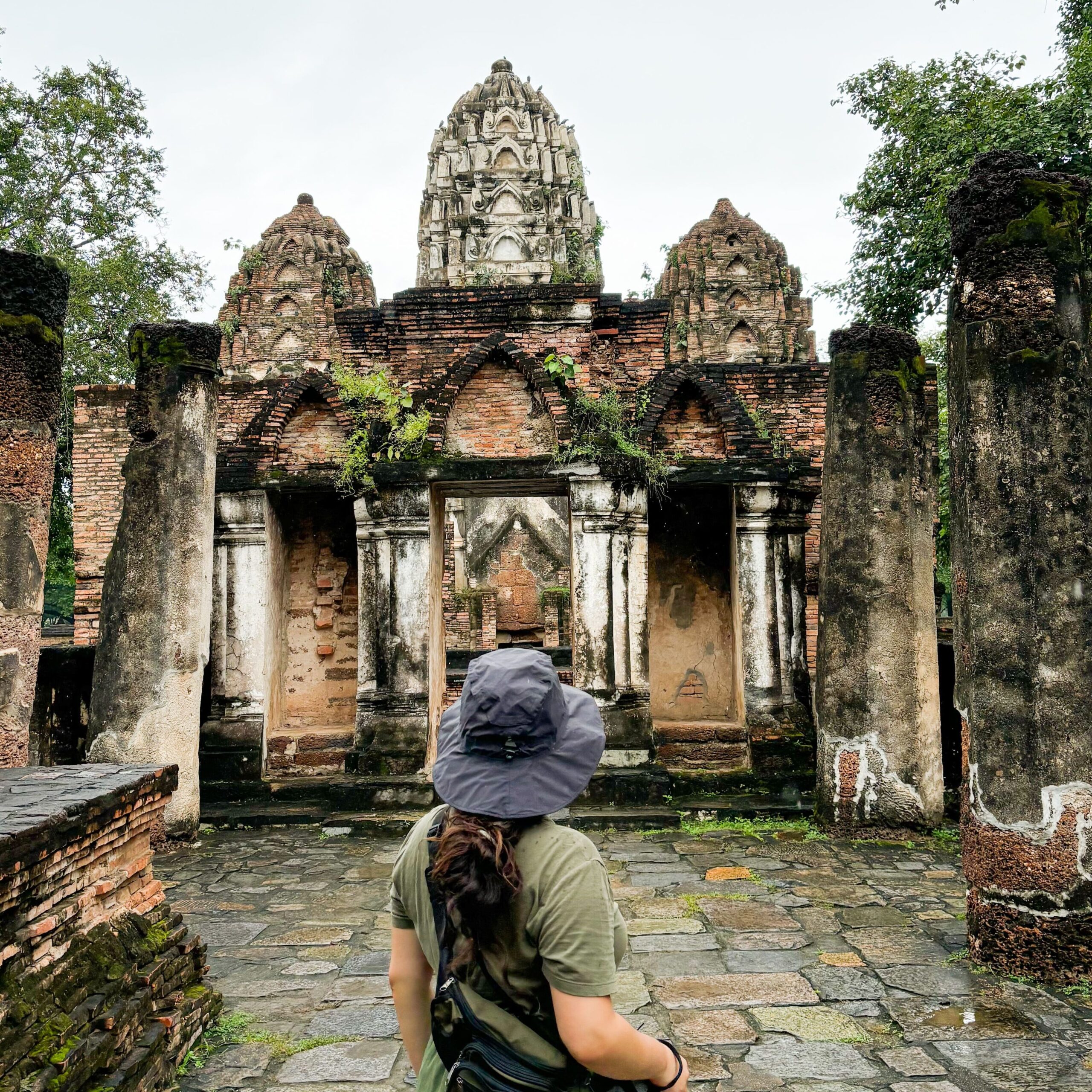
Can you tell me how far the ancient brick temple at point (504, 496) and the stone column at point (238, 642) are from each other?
0.02 meters

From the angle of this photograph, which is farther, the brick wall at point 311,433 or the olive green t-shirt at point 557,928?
the brick wall at point 311,433

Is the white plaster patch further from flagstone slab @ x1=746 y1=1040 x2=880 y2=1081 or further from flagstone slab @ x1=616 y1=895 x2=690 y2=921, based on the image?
flagstone slab @ x1=746 y1=1040 x2=880 y2=1081

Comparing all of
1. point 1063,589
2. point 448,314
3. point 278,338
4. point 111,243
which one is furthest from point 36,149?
point 1063,589

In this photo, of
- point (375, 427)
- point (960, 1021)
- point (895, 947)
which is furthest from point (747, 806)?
point (375, 427)

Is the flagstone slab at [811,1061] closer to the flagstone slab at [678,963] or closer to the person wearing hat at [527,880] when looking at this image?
the flagstone slab at [678,963]

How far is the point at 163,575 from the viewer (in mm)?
6848

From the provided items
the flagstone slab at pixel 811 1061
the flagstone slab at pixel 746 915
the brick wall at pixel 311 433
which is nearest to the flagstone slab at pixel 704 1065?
the flagstone slab at pixel 811 1061

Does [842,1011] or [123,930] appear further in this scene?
[842,1011]

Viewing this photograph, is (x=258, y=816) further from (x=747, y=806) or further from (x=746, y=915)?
(x=746, y=915)

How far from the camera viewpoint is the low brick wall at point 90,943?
268cm

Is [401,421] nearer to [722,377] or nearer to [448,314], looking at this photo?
[448,314]

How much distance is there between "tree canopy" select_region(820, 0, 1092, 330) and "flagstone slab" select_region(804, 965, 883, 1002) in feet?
29.2

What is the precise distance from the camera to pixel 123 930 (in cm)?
347

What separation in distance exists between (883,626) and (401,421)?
4.44 metres
